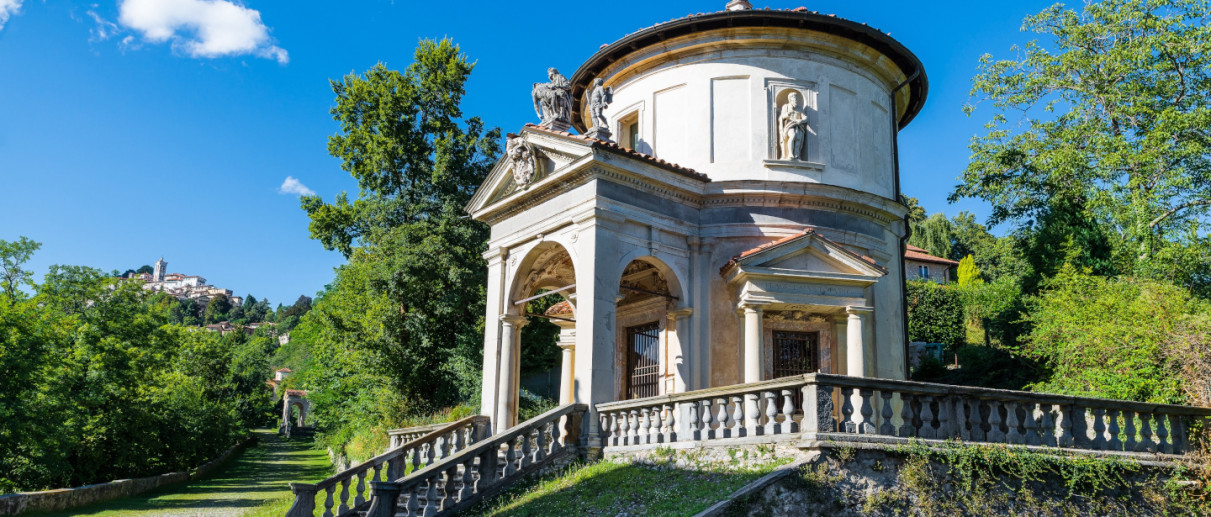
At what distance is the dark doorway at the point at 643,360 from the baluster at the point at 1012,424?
7.94 m

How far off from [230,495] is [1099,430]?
2405cm

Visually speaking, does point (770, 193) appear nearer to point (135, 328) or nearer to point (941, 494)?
point (941, 494)

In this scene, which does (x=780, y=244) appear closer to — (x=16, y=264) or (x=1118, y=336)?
(x=1118, y=336)

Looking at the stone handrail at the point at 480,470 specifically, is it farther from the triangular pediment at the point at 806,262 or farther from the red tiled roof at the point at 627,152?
the red tiled roof at the point at 627,152

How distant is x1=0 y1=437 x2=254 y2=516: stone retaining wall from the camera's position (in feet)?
58.4

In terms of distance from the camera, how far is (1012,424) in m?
10.4

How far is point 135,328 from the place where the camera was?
30.8 metres

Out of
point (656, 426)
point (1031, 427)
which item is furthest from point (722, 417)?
point (1031, 427)

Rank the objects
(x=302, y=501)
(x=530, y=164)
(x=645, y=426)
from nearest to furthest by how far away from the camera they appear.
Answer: (x=645, y=426) < (x=302, y=501) < (x=530, y=164)

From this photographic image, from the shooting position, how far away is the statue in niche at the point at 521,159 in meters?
16.4

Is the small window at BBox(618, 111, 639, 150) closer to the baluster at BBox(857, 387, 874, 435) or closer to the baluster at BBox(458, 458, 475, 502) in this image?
the baluster at BBox(458, 458, 475, 502)

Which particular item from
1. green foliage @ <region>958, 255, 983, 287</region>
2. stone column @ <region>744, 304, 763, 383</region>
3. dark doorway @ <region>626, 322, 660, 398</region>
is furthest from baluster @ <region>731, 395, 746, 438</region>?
green foliage @ <region>958, 255, 983, 287</region>

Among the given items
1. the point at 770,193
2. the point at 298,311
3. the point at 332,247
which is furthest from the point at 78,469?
the point at 298,311

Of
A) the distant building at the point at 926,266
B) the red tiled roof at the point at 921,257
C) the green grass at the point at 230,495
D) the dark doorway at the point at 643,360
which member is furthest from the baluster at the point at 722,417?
the distant building at the point at 926,266
